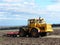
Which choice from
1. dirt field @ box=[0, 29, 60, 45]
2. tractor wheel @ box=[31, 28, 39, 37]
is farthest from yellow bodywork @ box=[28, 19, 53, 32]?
dirt field @ box=[0, 29, 60, 45]

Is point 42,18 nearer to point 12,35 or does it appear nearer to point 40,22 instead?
point 40,22

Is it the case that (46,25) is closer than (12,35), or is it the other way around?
(46,25)

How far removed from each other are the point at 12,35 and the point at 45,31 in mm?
4900

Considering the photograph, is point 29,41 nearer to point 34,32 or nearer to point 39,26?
point 34,32

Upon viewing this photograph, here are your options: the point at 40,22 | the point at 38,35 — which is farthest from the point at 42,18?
the point at 38,35

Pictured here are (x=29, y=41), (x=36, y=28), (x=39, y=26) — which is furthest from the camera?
(x=39, y=26)

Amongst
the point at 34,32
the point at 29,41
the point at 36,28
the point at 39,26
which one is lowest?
the point at 29,41

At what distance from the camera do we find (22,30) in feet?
110

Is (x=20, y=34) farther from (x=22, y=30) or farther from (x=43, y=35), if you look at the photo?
(x=43, y=35)

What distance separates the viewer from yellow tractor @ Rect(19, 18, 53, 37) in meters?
32.3

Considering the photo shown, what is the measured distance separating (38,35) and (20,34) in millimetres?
2650

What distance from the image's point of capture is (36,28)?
32.5m

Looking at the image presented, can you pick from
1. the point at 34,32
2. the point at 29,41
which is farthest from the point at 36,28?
the point at 29,41

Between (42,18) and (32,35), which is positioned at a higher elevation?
(42,18)
